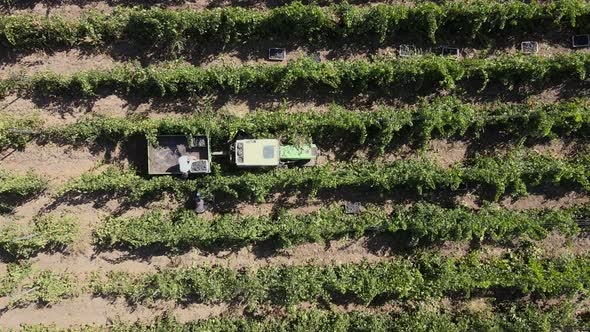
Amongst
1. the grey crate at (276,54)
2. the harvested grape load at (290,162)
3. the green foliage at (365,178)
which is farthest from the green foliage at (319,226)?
the grey crate at (276,54)

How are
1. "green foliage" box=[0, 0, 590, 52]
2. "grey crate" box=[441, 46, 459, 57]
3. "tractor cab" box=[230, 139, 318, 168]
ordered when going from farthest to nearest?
"grey crate" box=[441, 46, 459, 57]
"green foliage" box=[0, 0, 590, 52]
"tractor cab" box=[230, 139, 318, 168]

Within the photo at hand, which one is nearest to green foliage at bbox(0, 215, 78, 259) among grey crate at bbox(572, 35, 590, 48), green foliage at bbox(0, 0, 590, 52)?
green foliage at bbox(0, 0, 590, 52)

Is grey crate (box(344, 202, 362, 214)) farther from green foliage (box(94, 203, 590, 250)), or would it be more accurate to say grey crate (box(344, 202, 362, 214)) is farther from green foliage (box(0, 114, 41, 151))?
green foliage (box(0, 114, 41, 151))

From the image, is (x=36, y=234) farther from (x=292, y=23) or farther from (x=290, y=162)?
(x=292, y=23)

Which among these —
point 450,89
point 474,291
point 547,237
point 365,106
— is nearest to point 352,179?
point 365,106

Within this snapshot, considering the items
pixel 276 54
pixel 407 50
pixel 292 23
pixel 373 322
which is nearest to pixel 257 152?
pixel 276 54
